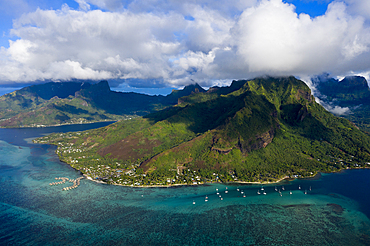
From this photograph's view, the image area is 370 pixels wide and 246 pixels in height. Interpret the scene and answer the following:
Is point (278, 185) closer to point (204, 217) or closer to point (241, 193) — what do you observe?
point (241, 193)

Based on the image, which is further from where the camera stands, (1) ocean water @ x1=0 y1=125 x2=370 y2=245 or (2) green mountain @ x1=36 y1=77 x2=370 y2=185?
(2) green mountain @ x1=36 y1=77 x2=370 y2=185

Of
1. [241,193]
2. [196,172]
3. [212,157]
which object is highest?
[212,157]

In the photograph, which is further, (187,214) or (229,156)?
(229,156)

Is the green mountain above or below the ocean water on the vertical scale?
above

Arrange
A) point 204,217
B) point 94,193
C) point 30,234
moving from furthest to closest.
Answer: point 94,193
point 204,217
point 30,234

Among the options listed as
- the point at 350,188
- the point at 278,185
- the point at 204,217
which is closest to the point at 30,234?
the point at 204,217

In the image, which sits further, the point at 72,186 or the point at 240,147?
the point at 240,147

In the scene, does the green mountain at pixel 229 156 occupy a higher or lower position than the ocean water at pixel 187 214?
higher

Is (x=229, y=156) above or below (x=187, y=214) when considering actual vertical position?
above
